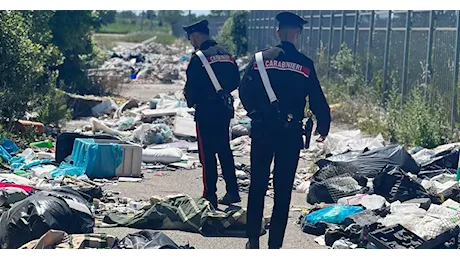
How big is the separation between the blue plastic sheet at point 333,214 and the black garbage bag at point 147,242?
77.1 inches

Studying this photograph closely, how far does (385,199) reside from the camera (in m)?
10.0

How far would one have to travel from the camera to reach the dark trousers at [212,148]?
9.92m

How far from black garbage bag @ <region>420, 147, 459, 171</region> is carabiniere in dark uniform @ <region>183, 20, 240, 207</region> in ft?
10.2

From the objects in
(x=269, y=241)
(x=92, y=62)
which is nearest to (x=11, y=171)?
(x=269, y=241)

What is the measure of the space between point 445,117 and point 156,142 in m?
4.86

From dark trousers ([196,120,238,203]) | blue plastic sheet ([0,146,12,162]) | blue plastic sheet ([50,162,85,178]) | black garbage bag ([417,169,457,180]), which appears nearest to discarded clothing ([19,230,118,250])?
dark trousers ([196,120,238,203])

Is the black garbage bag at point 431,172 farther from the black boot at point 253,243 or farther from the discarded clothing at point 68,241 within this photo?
the discarded clothing at point 68,241

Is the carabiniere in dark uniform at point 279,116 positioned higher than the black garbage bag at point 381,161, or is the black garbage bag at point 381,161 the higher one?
the carabiniere in dark uniform at point 279,116

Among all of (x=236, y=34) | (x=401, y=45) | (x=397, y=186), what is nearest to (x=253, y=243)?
(x=397, y=186)

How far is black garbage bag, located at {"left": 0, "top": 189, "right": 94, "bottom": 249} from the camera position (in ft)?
25.5

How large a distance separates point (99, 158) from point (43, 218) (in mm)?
3940

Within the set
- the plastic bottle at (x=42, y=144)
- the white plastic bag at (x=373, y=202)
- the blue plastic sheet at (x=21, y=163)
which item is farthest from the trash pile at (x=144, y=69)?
the white plastic bag at (x=373, y=202)

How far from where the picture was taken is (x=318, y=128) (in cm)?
789

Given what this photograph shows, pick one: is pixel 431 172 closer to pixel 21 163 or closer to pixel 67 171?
pixel 67 171
